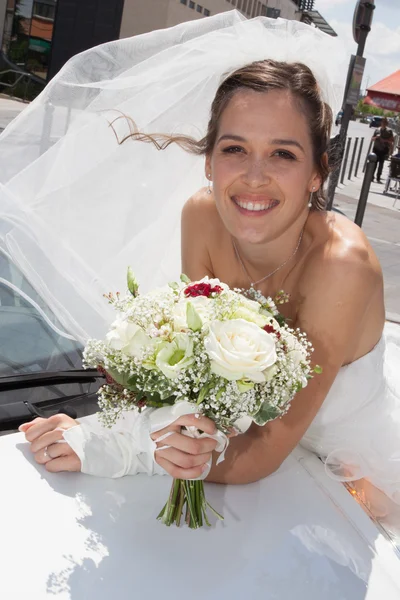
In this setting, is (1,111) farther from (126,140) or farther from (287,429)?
(287,429)

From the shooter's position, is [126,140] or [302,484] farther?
[126,140]

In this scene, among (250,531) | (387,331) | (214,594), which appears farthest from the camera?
(387,331)

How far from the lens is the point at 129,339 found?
152 centimetres

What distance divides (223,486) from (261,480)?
0.12 metres

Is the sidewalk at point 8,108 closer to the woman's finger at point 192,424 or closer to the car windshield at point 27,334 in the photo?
the car windshield at point 27,334

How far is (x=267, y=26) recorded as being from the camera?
254 centimetres

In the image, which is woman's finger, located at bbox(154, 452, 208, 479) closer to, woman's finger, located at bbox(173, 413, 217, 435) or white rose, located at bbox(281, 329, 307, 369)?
woman's finger, located at bbox(173, 413, 217, 435)

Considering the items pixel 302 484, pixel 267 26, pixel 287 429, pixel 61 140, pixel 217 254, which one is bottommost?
pixel 302 484

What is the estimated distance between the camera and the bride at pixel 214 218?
1932 millimetres

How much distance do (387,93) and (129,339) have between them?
50.7 feet

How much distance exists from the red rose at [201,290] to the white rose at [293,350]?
0.17m

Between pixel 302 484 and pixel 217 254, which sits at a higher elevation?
pixel 217 254

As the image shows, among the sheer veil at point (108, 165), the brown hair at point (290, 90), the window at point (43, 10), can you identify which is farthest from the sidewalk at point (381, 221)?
the window at point (43, 10)

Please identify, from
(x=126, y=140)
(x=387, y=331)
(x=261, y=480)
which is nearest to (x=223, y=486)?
(x=261, y=480)
